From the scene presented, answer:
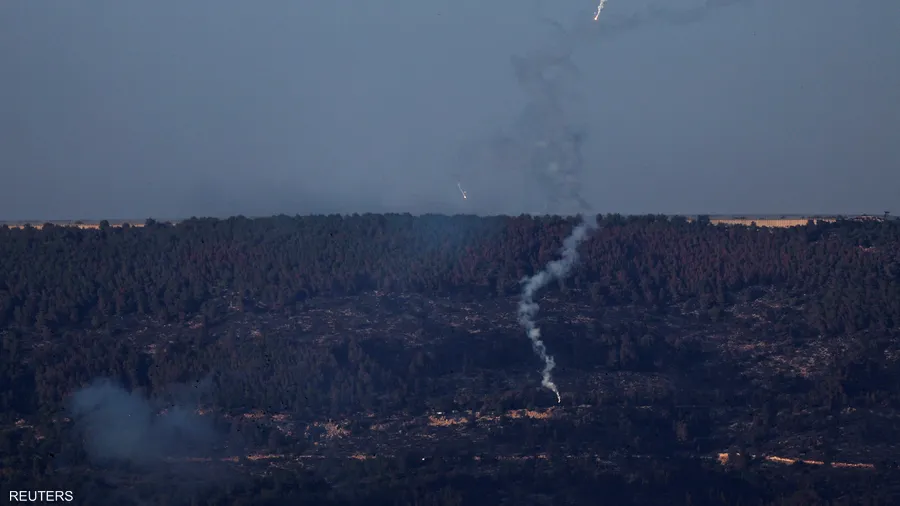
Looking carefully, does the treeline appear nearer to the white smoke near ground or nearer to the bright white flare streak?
the bright white flare streak

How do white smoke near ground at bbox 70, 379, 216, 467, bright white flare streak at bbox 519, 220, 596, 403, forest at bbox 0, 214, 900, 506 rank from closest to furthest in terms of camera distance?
forest at bbox 0, 214, 900, 506 → white smoke near ground at bbox 70, 379, 216, 467 → bright white flare streak at bbox 519, 220, 596, 403

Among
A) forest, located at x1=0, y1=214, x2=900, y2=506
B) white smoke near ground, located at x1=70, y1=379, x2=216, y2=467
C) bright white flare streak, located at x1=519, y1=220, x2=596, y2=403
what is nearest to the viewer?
forest, located at x1=0, y1=214, x2=900, y2=506

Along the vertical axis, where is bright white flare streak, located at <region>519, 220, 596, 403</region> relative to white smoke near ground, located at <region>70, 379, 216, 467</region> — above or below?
above

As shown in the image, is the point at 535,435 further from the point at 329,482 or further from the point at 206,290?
the point at 206,290

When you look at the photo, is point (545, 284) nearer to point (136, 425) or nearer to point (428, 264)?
point (428, 264)

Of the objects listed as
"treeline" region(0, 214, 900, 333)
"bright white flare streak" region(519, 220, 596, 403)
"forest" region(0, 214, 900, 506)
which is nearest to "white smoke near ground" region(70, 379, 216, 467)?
"forest" region(0, 214, 900, 506)

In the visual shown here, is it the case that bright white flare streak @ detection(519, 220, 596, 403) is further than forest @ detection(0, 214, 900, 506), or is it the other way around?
bright white flare streak @ detection(519, 220, 596, 403)

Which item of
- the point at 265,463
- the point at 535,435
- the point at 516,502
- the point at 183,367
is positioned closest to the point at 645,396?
the point at 535,435
